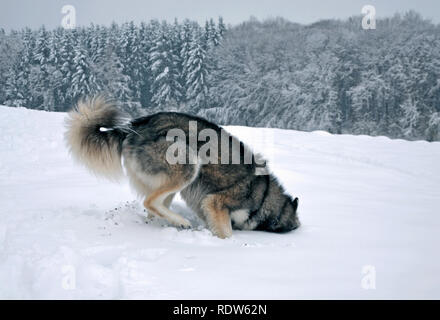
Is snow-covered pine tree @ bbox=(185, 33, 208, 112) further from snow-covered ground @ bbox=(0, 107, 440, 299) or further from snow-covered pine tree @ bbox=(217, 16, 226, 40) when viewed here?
snow-covered ground @ bbox=(0, 107, 440, 299)

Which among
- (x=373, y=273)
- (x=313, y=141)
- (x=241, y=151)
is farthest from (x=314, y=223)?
(x=313, y=141)

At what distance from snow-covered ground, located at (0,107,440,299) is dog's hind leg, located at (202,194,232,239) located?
0.24m

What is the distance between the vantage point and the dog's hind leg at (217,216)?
4.37m

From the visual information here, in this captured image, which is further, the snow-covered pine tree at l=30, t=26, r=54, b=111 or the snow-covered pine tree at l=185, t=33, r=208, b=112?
the snow-covered pine tree at l=30, t=26, r=54, b=111

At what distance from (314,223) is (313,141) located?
9.31 meters

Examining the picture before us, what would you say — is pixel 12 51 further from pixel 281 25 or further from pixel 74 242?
pixel 74 242

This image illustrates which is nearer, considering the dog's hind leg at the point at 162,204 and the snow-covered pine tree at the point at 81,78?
the dog's hind leg at the point at 162,204

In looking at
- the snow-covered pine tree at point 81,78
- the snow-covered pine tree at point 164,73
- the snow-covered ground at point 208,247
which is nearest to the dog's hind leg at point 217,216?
the snow-covered ground at point 208,247

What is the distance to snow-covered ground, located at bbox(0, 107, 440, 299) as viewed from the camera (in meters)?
2.73

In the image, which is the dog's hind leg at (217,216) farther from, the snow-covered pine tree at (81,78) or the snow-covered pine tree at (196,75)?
the snow-covered pine tree at (196,75)

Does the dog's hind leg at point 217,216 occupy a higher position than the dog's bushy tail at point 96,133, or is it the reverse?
the dog's bushy tail at point 96,133

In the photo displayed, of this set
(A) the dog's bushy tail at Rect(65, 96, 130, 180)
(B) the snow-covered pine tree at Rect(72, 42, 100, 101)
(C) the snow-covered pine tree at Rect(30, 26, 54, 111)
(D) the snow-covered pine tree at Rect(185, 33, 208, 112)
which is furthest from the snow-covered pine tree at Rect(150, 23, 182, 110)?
(A) the dog's bushy tail at Rect(65, 96, 130, 180)

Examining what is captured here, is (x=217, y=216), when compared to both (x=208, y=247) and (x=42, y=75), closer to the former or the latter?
(x=208, y=247)

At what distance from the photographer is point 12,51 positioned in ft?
153
